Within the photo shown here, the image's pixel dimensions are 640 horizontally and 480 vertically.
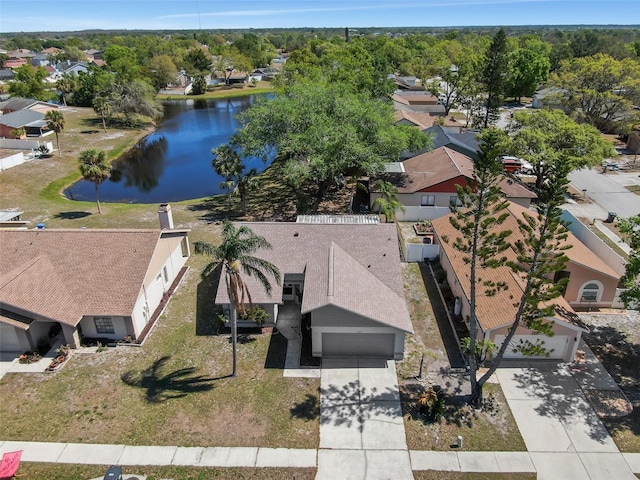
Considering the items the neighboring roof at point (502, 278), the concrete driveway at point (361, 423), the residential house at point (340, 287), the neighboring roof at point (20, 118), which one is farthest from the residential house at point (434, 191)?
the neighboring roof at point (20, 118)

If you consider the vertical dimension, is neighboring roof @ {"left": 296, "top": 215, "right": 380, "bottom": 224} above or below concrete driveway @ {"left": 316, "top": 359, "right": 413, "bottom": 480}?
above


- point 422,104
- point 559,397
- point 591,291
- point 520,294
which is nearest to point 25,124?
point 422,104

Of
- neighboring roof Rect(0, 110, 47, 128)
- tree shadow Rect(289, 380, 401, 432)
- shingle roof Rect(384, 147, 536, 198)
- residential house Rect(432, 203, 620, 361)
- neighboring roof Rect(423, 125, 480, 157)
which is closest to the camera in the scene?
tree shadow Rect(289, 380, 401, 432)

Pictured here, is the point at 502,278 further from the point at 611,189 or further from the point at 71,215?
the point at 71,215

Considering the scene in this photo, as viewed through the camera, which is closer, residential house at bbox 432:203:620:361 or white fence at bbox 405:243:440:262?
residential house at bbox 432:203:620:361

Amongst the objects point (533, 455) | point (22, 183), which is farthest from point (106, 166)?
point (533, 455)

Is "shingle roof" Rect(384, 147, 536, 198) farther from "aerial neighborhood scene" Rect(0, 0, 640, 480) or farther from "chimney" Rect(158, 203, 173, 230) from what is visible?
"chimney" Rect(158, 203, 173, 230)

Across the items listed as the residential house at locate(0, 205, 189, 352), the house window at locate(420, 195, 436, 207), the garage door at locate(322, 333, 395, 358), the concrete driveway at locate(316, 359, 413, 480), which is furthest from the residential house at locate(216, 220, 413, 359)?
the house window at locate(420, 195, 436, 207)
